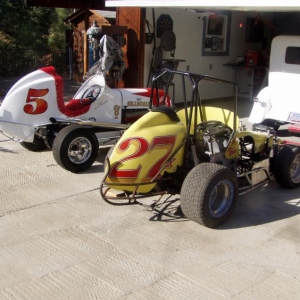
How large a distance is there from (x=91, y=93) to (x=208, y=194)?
132 inches

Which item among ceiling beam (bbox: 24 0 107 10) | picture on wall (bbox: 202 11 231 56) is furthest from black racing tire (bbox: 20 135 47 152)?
picture on wall (bbox: 202 11 231 56)

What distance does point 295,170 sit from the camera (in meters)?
6.56

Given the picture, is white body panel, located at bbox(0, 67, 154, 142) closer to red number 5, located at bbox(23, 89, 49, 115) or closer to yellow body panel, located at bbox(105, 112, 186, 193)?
red number 5, located at bbox(23, 89, 49, 115)

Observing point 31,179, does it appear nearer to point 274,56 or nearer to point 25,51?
point 274,56

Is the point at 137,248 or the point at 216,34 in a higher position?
the point at 216,34

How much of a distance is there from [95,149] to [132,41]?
452cm

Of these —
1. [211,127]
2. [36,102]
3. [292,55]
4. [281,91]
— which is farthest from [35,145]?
[292,55]

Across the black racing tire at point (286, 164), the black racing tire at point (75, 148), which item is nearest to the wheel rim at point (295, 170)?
the black racing tire at point (286, 164)

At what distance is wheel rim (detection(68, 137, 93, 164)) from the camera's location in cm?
696

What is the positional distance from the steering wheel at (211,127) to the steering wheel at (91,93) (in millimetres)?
2401

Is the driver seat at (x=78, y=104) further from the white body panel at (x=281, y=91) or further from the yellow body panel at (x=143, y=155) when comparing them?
the white body panel at (x=281, y=91)

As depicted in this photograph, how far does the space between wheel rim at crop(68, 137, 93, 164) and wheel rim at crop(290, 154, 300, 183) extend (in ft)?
8.94

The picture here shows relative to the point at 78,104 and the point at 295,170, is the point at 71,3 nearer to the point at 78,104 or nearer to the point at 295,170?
the point at 78,104

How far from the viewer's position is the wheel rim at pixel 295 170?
21.1ft
